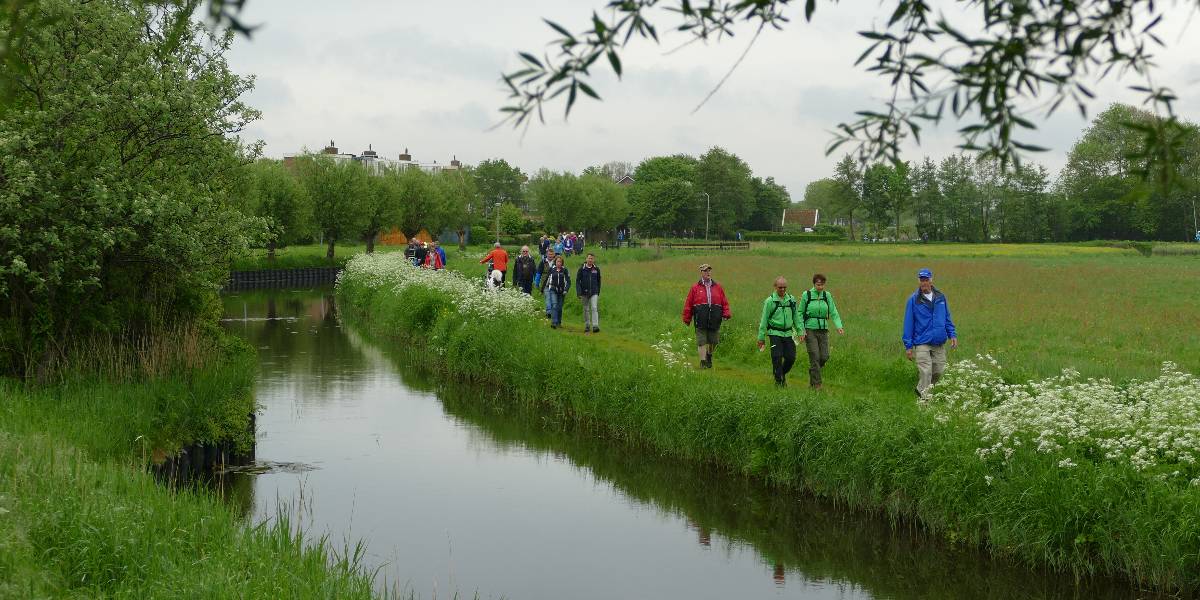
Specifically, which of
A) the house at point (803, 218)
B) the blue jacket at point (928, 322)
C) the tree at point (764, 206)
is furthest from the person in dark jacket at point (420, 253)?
the house at point (803, 218)

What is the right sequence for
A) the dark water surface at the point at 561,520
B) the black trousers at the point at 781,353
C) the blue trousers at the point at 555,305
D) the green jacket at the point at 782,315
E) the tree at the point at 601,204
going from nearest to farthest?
the dark water surface at the point at 561,520 → the green jacket at the point at 782,315 → the black trousers at the point at 781,353 → the blue trousers at the point at 555,305 → the tree at the point at 601,204

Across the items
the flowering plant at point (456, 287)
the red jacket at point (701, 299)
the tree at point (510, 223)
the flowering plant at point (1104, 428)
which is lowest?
the flowering plant at point (1104, 428)

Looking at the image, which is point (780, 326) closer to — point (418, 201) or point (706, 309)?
point (706, 309)

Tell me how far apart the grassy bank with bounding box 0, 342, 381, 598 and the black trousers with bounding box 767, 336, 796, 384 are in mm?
7557

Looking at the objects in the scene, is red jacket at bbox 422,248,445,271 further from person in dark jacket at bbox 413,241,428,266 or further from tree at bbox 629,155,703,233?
tree at bbox 629,155,703,233

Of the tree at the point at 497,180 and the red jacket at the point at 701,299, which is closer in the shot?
the red jacket at the point at 701,299

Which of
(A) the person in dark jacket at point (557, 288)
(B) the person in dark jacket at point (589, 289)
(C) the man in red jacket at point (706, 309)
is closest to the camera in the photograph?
(C) the man in red jacket at point (706, 309)

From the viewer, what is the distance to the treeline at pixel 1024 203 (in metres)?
89.2

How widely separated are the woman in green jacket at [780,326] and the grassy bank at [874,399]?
1.88 feet

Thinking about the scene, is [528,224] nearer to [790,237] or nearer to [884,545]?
[790,237]

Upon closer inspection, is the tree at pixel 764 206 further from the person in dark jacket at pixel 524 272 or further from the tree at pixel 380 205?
the person in dark jacket at pixel 524 272

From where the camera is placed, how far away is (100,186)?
43.2ft

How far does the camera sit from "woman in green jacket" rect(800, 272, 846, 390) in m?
16.0

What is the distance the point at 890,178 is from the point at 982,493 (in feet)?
346
